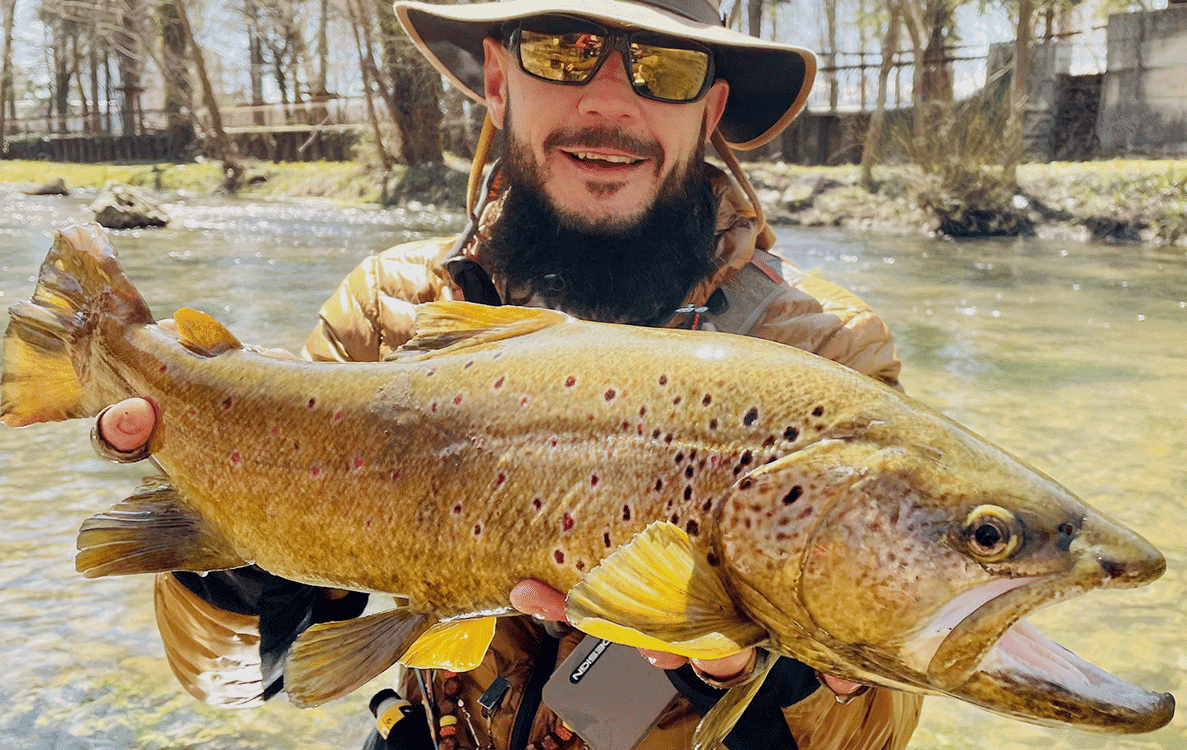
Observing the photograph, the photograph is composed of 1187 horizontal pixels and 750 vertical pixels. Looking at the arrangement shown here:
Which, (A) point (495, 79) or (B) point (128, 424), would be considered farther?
(A) point (495, 79)

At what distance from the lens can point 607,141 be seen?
283cm

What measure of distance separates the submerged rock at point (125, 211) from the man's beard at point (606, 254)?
19503mm

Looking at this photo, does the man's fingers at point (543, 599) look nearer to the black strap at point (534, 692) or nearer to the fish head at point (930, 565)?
the fish head at point (930, 565)

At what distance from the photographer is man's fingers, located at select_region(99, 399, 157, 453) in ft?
6.56

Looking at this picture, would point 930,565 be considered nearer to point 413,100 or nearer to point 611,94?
point 611,94

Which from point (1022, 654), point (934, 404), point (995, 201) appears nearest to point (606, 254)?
point (1022, 654)

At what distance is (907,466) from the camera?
→ 1463mm

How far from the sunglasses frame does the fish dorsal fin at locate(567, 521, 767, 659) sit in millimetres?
1734

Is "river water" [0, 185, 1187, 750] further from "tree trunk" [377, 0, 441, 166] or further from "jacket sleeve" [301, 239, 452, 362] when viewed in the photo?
"tree trunk" [377, 0, 441, 166]

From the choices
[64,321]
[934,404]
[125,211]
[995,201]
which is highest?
[125,211]

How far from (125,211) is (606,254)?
20062mm

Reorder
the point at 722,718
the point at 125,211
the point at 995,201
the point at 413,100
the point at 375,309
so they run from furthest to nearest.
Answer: the point at 413,100
the point at 995,201
the point at 125,211
the point at 375,309
the point at 722,718

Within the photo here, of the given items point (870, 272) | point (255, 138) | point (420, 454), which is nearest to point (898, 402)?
point (420, 454)

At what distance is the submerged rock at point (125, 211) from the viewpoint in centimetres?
2009
